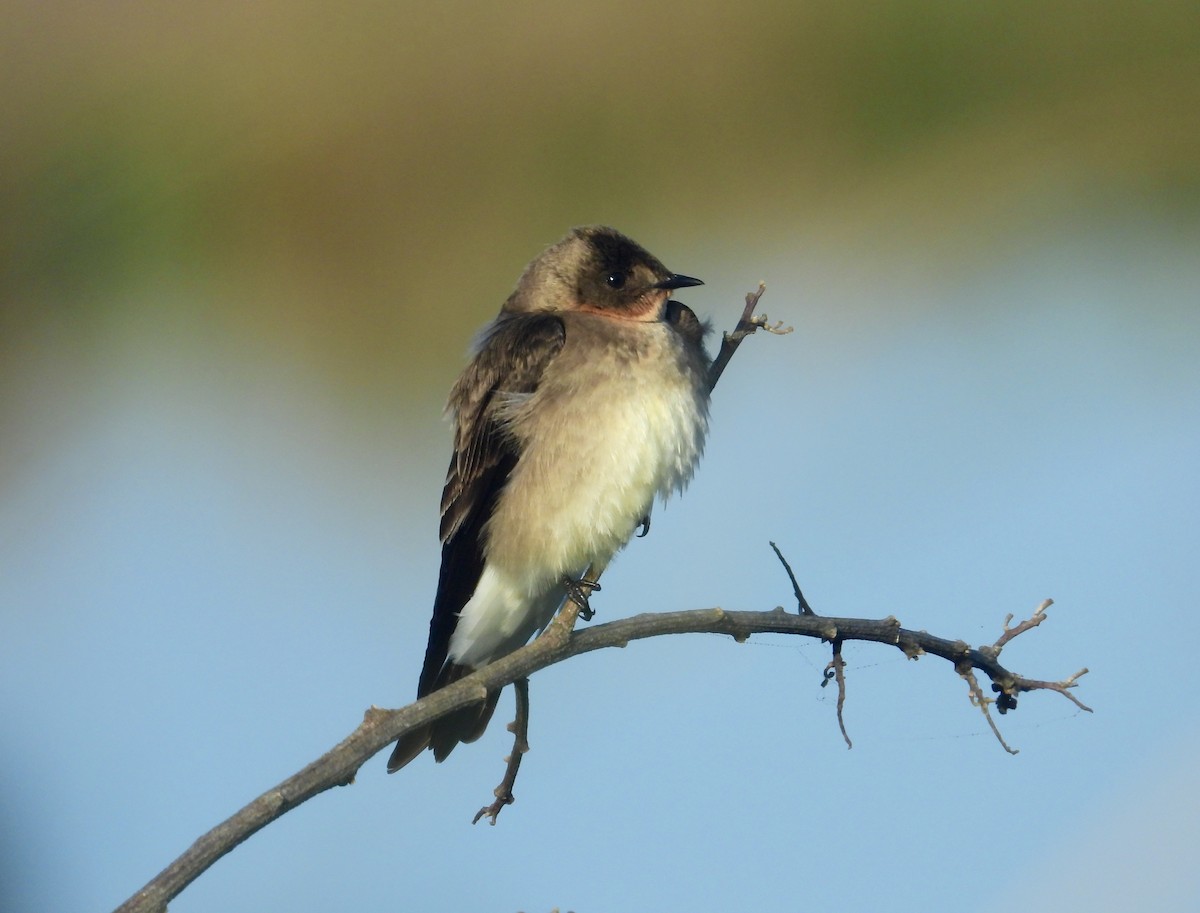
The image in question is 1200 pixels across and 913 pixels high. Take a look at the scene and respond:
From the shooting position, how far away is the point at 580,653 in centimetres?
209

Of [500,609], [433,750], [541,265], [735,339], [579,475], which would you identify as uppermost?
[541,265]

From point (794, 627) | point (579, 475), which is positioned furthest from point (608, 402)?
point (794, 627)

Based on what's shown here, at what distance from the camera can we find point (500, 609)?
9.55 ft

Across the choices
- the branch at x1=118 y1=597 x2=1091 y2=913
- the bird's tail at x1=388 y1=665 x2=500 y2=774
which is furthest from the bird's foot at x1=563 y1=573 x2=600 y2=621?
the branch at x1=118 y1=597 x2=1091 y2=913

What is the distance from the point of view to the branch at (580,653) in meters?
1.70

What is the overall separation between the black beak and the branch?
0.99 m

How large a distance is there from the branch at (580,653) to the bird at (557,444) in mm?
543

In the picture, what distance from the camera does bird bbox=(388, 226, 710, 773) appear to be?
2691 mm

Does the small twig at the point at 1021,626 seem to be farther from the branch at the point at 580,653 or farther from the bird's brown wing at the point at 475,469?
the bird's brown wing at the point at 475,469

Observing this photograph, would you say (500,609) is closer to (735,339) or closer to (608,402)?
(608,402)

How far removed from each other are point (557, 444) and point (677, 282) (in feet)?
1.56

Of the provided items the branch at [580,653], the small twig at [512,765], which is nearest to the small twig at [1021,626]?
the branch at [580,653]

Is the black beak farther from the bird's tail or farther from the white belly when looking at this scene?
the bird's tail

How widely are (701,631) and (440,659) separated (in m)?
1.08
